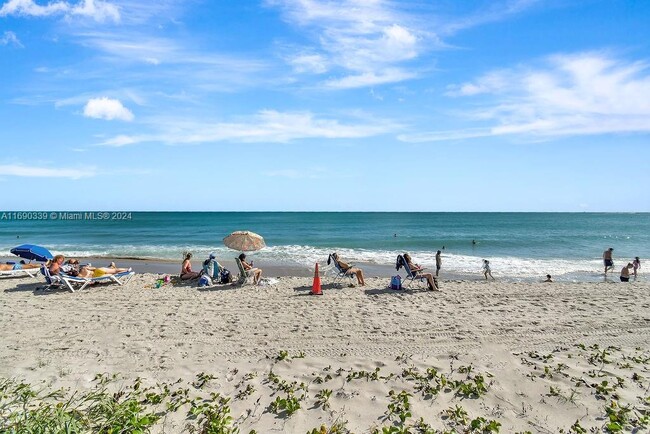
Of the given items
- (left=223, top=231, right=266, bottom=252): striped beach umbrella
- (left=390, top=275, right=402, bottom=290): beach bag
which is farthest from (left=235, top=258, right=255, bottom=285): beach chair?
(left=390, top=275, right=402, bottom=290): beach bag

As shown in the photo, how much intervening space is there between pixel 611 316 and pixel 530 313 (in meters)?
1.65

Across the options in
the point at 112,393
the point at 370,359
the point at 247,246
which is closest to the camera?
the point at 112,393

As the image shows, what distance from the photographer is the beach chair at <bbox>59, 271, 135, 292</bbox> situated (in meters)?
11.0

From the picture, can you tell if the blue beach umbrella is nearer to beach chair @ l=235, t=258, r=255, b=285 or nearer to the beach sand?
the beach sand

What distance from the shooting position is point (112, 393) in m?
5.06

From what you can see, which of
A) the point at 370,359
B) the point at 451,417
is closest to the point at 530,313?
the point at 370,359

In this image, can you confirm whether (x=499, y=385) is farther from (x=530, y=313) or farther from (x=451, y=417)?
(x=530, y=313)

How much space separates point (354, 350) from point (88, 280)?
28.2 feet

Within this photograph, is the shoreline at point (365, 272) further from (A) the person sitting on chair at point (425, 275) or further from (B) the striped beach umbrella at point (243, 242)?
(A) the person sitting on chair at point (425, 275)

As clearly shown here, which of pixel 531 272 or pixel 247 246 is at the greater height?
pixel 247 246

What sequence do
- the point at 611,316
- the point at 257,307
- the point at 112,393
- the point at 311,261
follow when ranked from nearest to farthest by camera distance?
the point at 112,393
the point at 611,316
the point at 257,307
the point at 311,261

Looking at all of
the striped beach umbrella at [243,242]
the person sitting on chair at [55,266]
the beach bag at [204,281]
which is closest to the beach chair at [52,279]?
the person sitting on chair at [55,266]

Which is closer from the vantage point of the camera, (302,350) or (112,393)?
(112,393)

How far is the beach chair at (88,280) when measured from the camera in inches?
432
